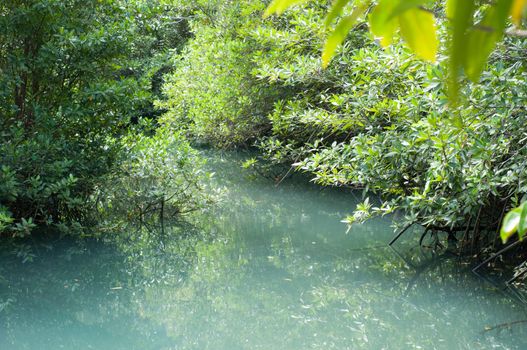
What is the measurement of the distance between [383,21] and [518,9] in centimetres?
11

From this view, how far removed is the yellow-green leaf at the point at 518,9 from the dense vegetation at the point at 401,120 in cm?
205

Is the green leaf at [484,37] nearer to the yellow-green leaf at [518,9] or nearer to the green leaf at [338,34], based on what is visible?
the yellow-green leaf at [518,9]

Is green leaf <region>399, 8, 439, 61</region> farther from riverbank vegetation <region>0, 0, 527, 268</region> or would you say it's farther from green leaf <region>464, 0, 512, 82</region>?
riverbank vegetation <region>0, 0, 527, 268</region>

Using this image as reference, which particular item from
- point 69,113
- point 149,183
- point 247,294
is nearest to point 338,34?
point 247,294

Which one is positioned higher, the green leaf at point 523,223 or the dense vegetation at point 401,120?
the green leaf at point 523,223

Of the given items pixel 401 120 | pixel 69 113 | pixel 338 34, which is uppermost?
pixel 338 34

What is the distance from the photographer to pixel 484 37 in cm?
53

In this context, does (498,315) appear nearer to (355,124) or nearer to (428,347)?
(428,347)

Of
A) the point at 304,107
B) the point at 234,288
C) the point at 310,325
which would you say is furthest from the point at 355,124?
the point at 310,325

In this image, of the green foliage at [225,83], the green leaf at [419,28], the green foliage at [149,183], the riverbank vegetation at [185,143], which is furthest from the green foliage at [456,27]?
the green foliage at [225,83]

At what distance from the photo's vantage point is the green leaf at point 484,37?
52 cm

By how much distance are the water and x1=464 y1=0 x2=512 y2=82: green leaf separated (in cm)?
388

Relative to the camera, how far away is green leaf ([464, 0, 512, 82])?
515 millimetres

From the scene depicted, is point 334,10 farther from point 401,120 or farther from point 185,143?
point 185,143
